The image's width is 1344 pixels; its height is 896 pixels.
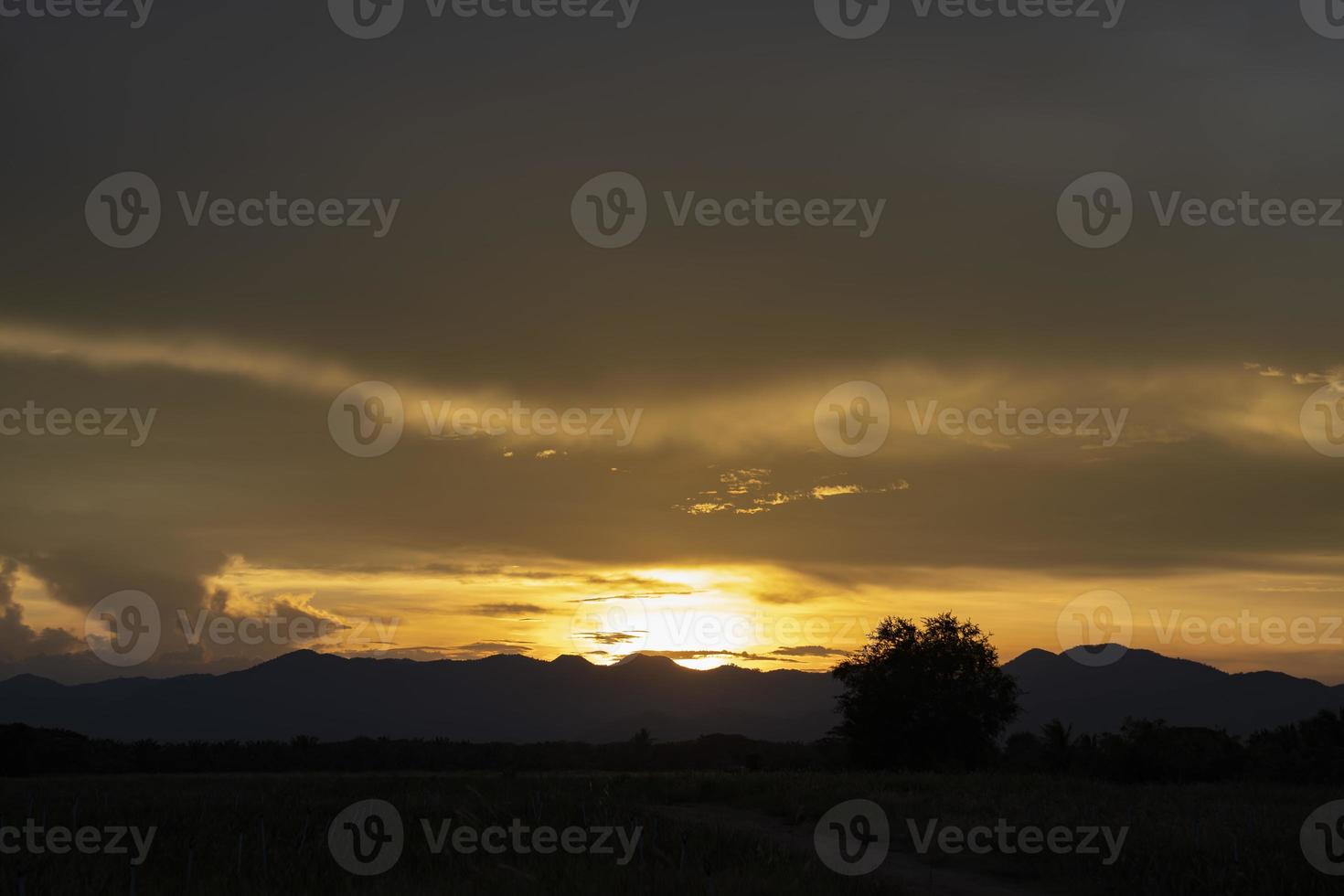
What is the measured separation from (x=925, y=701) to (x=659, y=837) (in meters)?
44.1

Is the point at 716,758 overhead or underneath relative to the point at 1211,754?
underneath

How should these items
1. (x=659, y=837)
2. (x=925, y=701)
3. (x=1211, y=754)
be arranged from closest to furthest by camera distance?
(x=659, y=837) < (x=1211, y=754) < (x=925, y=701)

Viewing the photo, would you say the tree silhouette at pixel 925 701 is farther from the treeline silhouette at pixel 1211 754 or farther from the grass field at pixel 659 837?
the grass field at pixel 659 837

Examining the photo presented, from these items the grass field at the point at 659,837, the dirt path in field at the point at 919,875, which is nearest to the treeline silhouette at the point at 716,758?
the grass field at the point at 659,837

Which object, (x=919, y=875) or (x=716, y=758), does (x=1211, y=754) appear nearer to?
(x=716, y=758)

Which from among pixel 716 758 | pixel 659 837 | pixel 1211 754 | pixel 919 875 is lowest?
pixel 716 758

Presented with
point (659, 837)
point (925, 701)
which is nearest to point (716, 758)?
point (925, 701)

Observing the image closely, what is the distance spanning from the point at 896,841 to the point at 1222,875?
27.1ft

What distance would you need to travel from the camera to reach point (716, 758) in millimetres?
68375

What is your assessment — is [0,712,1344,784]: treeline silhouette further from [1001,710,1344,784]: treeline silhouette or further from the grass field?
the grass field

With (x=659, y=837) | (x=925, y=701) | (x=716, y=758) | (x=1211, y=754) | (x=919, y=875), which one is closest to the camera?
(x=659, y=837)

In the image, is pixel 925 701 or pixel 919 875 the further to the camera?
pixel 925 701

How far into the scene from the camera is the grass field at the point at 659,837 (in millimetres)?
14000

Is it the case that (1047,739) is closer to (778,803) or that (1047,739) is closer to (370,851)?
(778,803)
